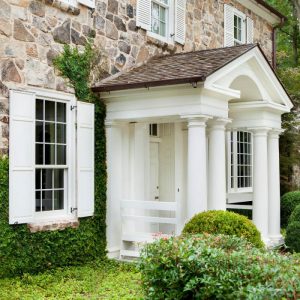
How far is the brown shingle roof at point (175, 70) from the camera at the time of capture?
9156 mm

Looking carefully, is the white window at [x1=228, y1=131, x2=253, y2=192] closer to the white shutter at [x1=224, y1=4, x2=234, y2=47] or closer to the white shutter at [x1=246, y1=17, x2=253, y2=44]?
the white shutter at [x1=224, y1=4, x2=234, y2=47]

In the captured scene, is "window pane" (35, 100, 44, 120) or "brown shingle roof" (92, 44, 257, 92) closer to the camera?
"window pane" (35, 100, 44, 120)

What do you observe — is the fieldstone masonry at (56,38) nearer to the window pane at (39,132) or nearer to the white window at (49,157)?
the white window at (49,157)

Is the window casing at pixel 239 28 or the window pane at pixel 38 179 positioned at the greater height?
the window casing at pixel 239 28

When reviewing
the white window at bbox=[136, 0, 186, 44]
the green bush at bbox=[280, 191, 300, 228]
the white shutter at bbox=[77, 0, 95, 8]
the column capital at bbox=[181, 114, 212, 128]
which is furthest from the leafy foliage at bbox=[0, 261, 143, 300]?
the green bush at bbox=[280, 191, 300, 228]

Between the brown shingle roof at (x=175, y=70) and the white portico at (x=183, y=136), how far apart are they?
22mm

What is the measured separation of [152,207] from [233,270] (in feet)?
15.8

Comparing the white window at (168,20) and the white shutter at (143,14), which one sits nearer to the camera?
the white shutter at (143,14)

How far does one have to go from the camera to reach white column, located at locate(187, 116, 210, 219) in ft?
30.4

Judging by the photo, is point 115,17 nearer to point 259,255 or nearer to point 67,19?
point 67,19

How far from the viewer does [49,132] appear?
8945 mm

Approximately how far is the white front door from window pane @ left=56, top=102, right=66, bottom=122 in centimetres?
293

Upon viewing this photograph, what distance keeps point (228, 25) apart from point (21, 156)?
8302mm

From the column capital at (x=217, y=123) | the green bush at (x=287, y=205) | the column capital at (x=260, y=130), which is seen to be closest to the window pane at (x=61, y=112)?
the column capital at (x=217, y=123)
